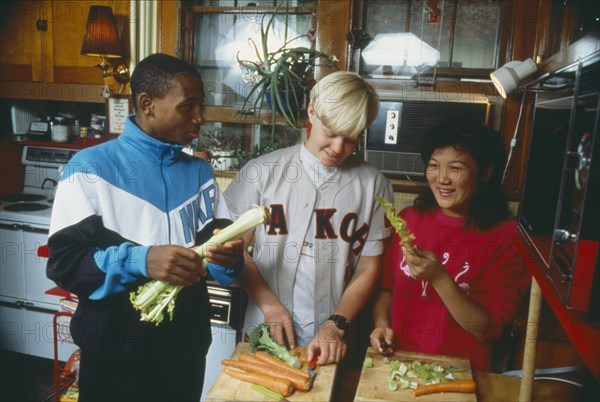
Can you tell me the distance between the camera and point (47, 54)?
3.51m

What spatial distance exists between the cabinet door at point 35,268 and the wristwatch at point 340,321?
2.42 m

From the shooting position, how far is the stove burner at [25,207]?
3.39 m

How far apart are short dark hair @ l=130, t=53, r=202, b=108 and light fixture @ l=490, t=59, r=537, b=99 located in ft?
5.17

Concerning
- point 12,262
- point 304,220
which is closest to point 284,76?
point 304,220

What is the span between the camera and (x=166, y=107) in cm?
147

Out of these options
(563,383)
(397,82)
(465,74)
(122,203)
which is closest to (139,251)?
(122,203)

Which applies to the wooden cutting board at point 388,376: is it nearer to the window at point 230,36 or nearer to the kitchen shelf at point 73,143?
the window at point 230,36

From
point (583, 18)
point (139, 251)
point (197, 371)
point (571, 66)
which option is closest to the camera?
point (571, 66)

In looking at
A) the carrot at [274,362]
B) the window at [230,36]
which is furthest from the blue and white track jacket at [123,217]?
the window at [230,36]

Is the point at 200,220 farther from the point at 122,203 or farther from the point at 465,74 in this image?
the point at 465,74

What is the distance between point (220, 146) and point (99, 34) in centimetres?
105

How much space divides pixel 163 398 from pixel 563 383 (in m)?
1.30

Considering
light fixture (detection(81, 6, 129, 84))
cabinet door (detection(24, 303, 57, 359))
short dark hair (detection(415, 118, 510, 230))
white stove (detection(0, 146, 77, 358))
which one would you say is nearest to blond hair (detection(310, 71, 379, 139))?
short dark hair (detection(415, 118, 510, 230))

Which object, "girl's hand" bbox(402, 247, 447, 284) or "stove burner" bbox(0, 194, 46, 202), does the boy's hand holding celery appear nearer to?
"girl's hand" bbox(402, 247, 447, 284)
